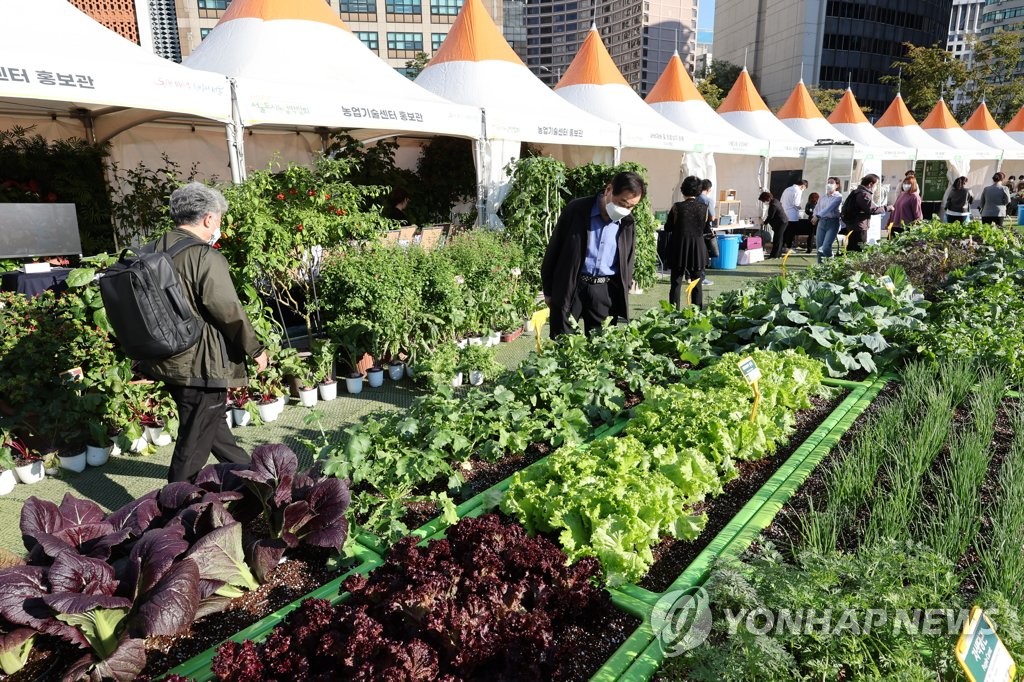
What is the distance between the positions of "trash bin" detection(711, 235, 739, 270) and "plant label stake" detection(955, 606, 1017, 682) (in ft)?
36.2

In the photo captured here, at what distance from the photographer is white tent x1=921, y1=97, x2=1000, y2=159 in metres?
21.7

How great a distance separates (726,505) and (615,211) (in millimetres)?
2332

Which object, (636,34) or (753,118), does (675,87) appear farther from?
(636,34)

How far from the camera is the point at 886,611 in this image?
158cm

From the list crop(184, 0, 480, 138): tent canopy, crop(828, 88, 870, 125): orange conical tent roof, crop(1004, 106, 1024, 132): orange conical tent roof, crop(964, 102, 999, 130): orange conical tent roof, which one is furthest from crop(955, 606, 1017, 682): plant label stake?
crop(1004, 106, 1024, 132): orange conical tent roof

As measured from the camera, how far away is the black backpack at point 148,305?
104 inches

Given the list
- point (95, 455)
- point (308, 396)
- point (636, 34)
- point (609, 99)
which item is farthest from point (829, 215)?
point (636, 34)

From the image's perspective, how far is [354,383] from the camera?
211 inches

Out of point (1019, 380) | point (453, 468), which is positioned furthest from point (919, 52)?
point (453, 468)

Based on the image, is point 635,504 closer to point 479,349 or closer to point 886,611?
point 886,611

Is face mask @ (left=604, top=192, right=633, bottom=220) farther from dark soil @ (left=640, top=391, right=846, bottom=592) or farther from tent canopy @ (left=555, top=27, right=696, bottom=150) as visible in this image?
tent canopy @ (left=555, top=27, right=696, bottom=150)

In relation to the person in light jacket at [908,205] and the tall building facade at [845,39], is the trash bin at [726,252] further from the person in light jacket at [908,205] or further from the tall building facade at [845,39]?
the tall building facade at [845,39]

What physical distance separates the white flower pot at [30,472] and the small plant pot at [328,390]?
1.95 meters

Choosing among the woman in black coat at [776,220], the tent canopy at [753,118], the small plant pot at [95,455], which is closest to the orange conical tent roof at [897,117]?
the tent canopy at [753,118]
